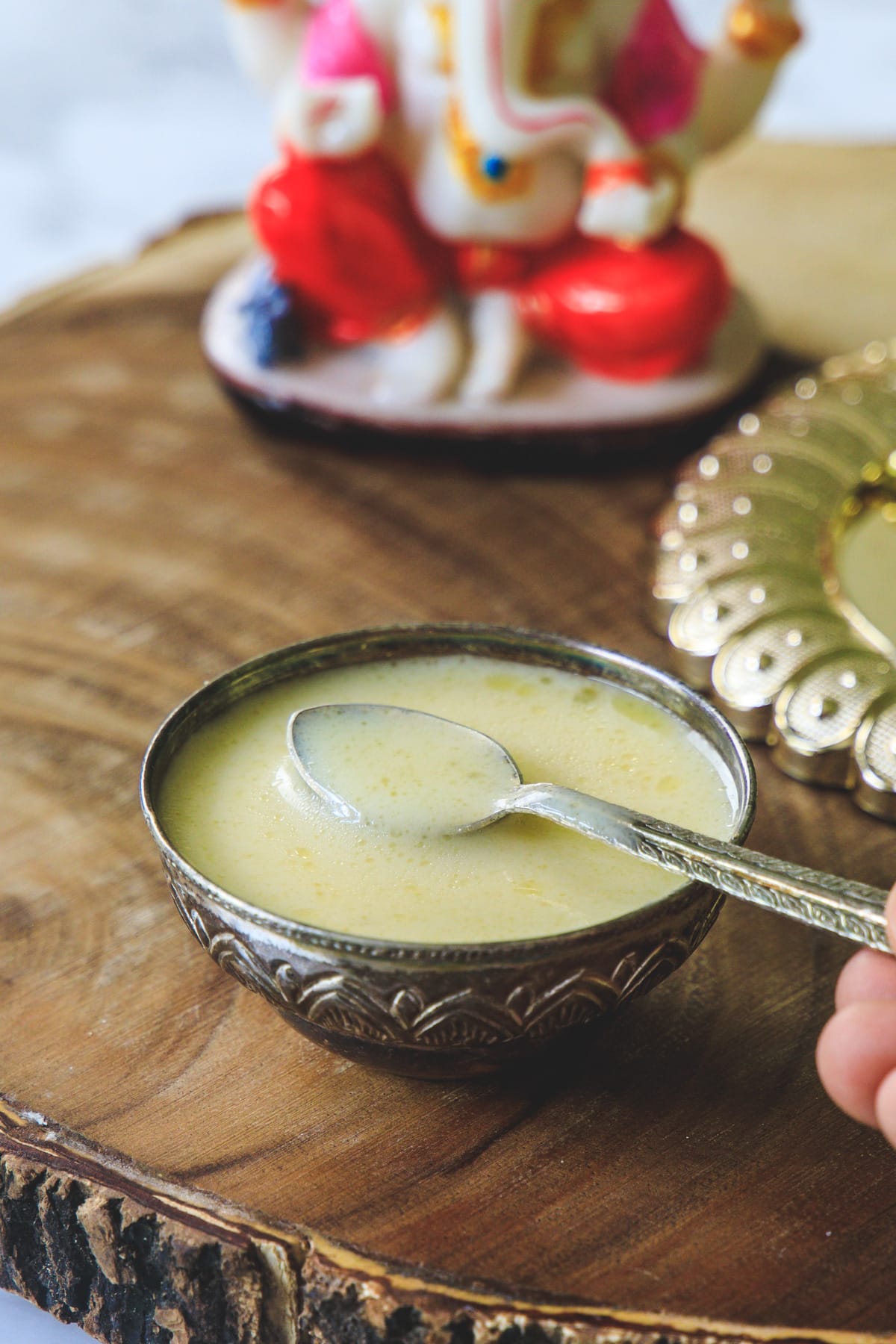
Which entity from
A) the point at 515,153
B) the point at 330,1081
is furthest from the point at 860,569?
the point at 330,1081

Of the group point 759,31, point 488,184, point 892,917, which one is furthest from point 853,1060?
point 759,31

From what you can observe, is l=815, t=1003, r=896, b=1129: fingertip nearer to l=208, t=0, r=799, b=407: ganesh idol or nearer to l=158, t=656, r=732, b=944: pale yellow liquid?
l=158, t=656, r=732, b=944: pale yellow liquid

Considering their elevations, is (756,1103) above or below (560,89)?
below

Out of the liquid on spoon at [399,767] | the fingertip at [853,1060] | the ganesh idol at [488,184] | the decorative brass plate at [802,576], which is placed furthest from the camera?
the ganesh idol at [488,184]

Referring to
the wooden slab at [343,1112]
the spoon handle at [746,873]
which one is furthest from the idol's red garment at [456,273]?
the spoon handle at [746,873]

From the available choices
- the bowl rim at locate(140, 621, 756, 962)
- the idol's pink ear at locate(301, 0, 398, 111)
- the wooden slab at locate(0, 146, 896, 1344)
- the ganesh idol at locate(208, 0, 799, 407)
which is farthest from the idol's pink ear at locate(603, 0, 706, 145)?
the bowl rim at locate(140, 621, 756, 962)

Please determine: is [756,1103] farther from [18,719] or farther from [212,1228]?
[18,719]

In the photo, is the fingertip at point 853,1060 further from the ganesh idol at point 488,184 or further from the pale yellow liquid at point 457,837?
the ganesh idol at point 488,184
